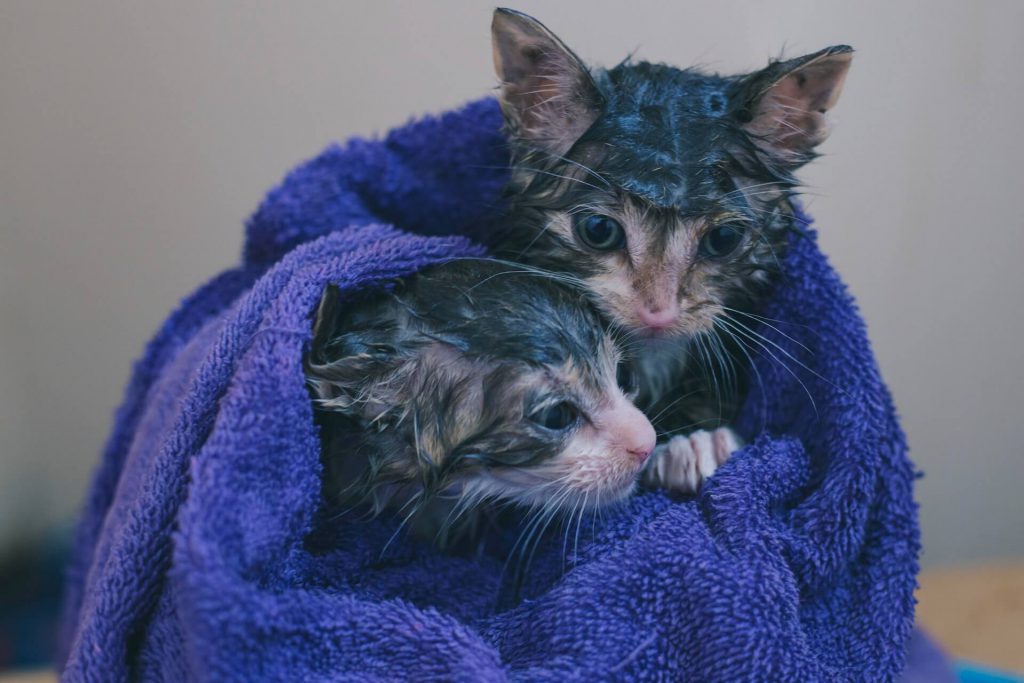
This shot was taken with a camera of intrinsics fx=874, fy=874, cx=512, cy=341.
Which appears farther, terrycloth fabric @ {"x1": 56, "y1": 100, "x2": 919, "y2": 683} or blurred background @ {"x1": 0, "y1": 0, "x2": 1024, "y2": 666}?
blurred background @ {"x1": 0, "y1": 0, "x2": 1024, "y2": 666}

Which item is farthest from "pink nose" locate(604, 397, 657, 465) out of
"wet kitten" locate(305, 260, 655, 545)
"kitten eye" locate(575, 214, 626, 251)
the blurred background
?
the blurred background

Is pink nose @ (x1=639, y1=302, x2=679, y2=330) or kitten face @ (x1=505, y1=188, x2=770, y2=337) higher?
kitten face @ (x1=505, y1=188, x2=770, y2=337)

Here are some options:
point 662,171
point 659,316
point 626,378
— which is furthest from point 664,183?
point 626,378

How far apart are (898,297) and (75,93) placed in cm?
156

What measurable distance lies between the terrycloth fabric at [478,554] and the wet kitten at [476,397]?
0.05 meters

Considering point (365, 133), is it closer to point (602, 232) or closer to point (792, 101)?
point (602, 232)

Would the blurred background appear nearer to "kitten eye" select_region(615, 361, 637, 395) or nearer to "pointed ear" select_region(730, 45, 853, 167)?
"pointed ear" select_region(730, 45, 853, 167)

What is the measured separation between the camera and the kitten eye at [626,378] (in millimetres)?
1123

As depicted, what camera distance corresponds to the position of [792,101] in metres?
1.08

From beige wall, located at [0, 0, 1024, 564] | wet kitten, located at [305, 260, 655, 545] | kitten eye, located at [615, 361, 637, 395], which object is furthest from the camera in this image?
beige wall, located at [0, 0, 1024, 564]

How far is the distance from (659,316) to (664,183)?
15 centimetres

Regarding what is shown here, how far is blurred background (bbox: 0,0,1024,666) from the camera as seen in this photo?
54.1 inches

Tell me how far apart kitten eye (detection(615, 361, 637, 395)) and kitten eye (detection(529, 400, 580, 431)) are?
130 millimetres

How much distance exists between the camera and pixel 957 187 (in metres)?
1.52
